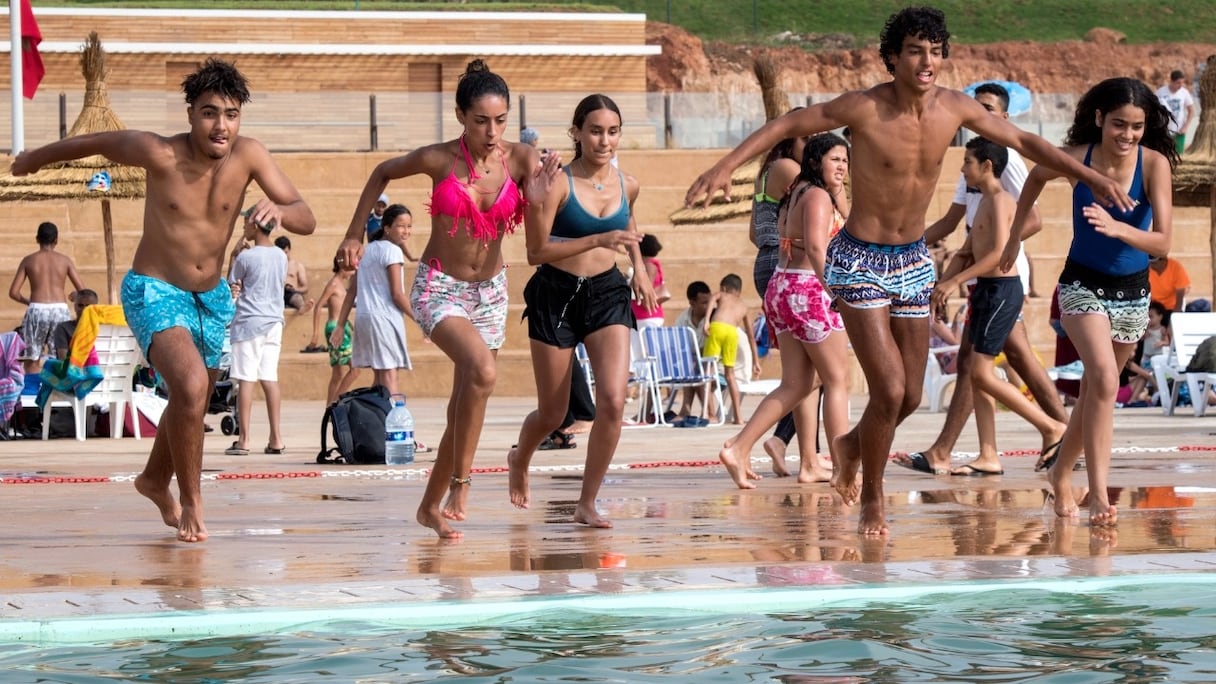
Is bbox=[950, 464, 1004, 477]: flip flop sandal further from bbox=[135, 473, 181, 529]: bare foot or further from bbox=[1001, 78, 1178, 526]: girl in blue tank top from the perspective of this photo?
bbox=[135, 473, 181, 529]: bare foot

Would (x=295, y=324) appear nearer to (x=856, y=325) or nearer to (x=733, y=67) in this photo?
(x=856, y=325)

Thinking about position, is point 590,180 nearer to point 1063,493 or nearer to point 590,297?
point 590,297

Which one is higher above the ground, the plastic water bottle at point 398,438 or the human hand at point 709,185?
the human hand at point 709,185

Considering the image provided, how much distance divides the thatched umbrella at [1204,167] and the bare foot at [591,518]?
1553 centimetres

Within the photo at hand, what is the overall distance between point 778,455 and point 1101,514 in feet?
11.0

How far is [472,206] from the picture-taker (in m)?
7.82

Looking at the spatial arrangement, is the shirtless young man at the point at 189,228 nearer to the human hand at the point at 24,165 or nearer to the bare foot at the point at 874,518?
the human hand at the point at 24,165

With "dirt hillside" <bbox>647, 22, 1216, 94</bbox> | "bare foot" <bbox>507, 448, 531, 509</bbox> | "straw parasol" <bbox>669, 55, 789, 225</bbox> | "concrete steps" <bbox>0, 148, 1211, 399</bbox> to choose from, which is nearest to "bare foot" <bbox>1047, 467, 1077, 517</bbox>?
"bare foot" <bbox>507, 448, 531, 509</bbox>

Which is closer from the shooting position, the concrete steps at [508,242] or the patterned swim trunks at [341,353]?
the patterned swim trunks at [341,353]

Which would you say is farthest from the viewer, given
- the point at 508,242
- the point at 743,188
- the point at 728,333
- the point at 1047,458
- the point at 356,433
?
the point at 508,242

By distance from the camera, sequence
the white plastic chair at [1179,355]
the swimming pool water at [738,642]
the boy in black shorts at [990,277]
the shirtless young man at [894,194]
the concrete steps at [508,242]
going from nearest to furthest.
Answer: the swimming pool water at [738,642]
the shirtless young man at [894,194]
the boy in black shorts at [990,277]
the white plastic chair at [1179,355]
the concrete steps at [508,242]

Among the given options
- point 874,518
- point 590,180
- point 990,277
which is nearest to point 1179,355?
point 990,277

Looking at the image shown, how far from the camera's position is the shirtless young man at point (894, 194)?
24.9 feet

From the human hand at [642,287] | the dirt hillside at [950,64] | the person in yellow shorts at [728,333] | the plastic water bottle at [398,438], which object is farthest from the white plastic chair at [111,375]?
the dirt hillside at [950,64]
